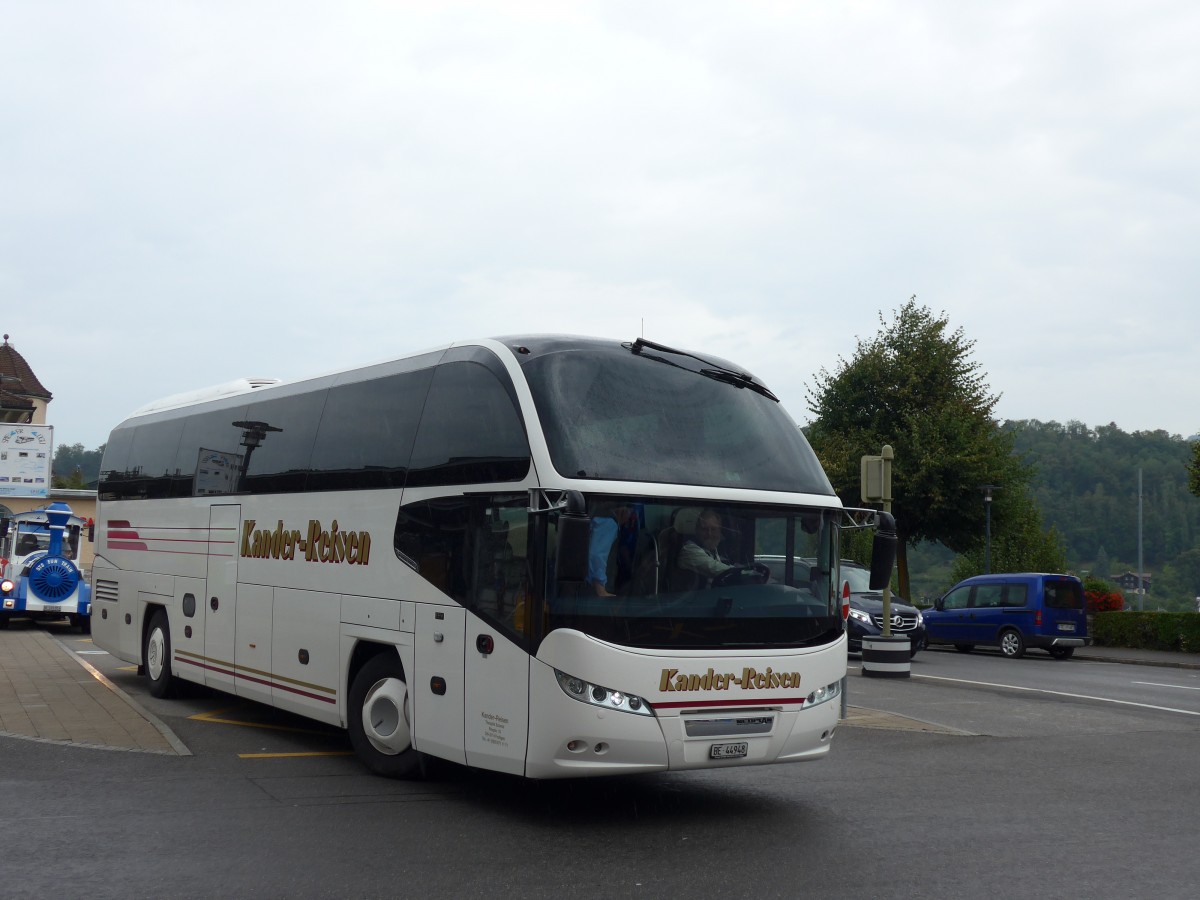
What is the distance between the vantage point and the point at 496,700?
8242 millimetres

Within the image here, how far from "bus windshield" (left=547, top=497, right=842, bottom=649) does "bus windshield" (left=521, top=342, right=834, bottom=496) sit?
251 mm

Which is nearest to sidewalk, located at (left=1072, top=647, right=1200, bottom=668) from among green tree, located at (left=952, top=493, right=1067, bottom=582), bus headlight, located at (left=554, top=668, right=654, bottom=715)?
green tree, located at (left=952, top=493, right=1067, bottom=582)

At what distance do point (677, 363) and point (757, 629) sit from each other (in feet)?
6.47

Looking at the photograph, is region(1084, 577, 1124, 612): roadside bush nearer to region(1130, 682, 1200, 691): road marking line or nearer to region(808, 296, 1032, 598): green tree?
region(808, 296, 1032, 598): green tree

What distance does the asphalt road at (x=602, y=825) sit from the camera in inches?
262

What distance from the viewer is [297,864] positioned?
22.7ft

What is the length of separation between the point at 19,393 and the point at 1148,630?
68.9 meters

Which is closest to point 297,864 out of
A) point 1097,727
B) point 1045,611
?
point 1097,727

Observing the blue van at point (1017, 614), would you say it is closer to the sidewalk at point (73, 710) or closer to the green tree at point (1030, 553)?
the green tree at point (1030, 553)

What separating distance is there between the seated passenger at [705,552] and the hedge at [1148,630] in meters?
26.8

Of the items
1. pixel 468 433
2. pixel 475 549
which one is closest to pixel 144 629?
pixel 468 433

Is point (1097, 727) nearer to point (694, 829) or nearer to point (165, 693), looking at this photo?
point (694, 829)

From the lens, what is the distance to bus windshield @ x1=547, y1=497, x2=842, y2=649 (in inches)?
311

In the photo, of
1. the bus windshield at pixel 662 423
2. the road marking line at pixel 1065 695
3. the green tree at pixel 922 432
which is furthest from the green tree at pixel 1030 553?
the bus windshield at pixel 662 423
